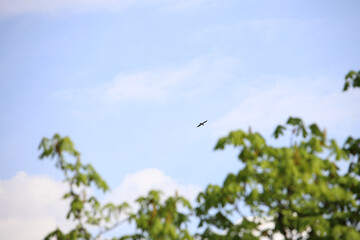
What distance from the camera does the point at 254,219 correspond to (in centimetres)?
1487

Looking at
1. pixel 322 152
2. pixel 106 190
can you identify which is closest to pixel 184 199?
pixel 106 190

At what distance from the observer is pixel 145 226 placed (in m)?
13.5

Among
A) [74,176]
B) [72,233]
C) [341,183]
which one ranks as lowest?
[341,183]

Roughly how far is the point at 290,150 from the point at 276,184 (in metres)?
1.15

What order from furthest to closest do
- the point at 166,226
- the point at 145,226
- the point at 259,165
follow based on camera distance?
the point at 259,165 < the point at 145,226 < the point at 166,226

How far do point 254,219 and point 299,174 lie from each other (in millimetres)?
2597

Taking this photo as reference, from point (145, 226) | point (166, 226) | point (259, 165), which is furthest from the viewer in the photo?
point (259, 165)

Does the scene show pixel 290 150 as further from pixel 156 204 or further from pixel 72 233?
pixel 72 233

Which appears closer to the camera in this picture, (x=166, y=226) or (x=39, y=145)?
(x=166, y=226)

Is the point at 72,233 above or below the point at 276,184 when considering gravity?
above

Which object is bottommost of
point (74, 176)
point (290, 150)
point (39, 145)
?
point (290, 150)

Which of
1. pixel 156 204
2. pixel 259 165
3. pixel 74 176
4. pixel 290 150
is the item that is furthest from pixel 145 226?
pixel 290 150

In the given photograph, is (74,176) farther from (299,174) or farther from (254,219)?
(299,174)

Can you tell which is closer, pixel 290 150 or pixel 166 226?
pixel 166 226
